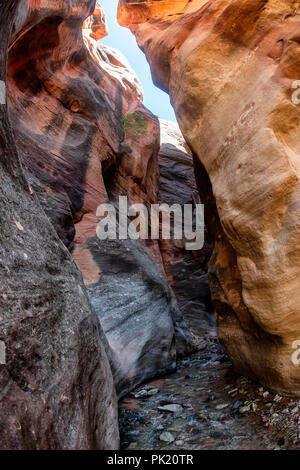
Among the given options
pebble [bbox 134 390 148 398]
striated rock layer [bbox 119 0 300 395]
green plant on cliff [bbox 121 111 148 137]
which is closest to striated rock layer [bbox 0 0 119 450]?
pebble [bbox 134 390 148 398]

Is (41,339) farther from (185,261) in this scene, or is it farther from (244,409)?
(185,261)

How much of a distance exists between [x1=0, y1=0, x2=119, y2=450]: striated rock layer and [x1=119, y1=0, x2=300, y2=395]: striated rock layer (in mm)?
2335

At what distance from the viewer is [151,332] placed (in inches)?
294

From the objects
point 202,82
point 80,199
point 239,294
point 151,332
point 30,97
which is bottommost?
point 151,332

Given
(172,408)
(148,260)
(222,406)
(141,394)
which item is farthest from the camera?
(148,260)

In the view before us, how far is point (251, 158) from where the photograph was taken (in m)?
4.76

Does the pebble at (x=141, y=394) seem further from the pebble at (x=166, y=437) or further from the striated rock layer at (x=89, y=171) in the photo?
the pebble at (x=166, y=437)

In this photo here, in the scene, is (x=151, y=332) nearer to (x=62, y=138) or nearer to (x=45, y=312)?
(x=45, y=312)

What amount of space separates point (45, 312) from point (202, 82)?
4833 millimetres

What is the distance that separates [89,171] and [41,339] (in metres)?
8.01

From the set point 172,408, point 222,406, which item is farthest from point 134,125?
point 222,406

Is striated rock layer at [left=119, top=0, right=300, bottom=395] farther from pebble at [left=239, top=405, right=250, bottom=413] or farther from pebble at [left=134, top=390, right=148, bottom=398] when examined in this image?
pebble at [left=134, top=390, right=148, bottom=398]

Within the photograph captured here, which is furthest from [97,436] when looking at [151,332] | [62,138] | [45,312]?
[62,138]

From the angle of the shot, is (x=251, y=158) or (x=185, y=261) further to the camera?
(x=185, y=261)
